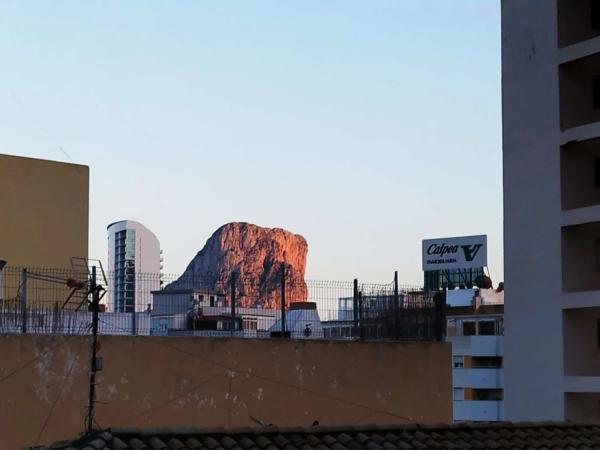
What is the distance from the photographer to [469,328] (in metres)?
75.0

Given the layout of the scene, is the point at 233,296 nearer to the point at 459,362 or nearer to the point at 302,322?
the point at 302,322

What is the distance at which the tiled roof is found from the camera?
45.6ft

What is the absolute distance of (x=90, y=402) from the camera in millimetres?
20266

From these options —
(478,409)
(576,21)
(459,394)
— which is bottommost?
(478,409)

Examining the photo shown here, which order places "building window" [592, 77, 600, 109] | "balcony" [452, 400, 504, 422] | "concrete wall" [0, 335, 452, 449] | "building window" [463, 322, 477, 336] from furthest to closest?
"building window" [463, 322, 477, 336] → "balcony" [452, 400, 504, 422] → "building window" [592, 77, 600, 109] → "concrete wall" [0, 335, 452, 449]

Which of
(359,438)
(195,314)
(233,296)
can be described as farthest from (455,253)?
(359,438)

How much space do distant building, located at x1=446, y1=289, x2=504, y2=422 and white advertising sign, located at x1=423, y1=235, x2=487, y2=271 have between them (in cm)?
865

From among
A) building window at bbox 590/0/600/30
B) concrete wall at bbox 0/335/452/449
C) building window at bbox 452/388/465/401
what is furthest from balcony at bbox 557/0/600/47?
building window at bbox 452/388/465/401

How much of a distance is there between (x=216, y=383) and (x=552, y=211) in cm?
1176

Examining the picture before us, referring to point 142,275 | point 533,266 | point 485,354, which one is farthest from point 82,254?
point 485,354

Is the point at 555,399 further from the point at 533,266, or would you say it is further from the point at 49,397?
the point at 49,397

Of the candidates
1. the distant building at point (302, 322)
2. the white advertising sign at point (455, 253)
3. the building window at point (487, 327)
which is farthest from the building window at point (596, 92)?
the white advertising sign at point (455, 253)

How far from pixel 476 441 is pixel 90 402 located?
7262 mm

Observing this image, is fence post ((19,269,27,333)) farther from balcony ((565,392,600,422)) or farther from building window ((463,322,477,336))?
building window ((463,322,477,336))
